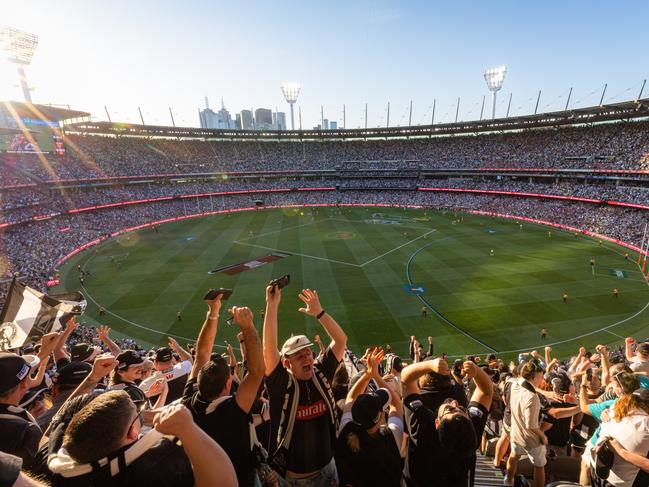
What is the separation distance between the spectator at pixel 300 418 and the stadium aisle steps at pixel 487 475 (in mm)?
3797

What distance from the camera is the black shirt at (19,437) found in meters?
3.50

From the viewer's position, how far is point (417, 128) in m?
83.9

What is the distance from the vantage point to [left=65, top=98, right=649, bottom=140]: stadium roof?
55.8 meters

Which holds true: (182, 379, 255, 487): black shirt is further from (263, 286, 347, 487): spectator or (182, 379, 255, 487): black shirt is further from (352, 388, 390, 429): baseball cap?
(352, 388, 390, 429): baseball cap

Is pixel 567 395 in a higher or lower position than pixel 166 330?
higher

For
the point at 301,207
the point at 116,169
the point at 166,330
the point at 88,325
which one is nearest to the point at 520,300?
the point at 166,330

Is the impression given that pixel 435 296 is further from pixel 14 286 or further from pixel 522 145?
pixel 522 145

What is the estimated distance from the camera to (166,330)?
24.7m

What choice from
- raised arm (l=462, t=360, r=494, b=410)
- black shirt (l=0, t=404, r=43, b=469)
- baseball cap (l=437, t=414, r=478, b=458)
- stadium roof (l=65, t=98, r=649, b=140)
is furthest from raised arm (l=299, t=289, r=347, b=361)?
stadium roof (l=65, t=98, r=649, b=140)

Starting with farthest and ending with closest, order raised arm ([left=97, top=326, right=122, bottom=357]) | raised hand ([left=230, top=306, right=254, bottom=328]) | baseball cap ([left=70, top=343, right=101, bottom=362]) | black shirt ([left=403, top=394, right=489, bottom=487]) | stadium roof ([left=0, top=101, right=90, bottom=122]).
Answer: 1. stadium roof ([left=0, top=101, right=90, bottom=122])
2. raised arm ([left=97, top=326, right=122, bottom=357])
3. baseball cap ([left=70, top=343, right=101, bottom=362])
4. raised hand ([left=230, top=306, right=254, bottom=328])
5. black shirt ([left=403, top=394, right=489, bottom=487])

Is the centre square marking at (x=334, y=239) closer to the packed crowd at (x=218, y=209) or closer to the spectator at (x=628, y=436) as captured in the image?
the packed crowd at (x=218, y=209)

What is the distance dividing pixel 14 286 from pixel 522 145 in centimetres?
8487

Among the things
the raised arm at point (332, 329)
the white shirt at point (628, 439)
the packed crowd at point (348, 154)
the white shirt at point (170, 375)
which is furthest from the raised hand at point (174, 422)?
the packed crowd at point (348, 154)

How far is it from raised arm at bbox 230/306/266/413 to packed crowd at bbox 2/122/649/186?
68589mm
